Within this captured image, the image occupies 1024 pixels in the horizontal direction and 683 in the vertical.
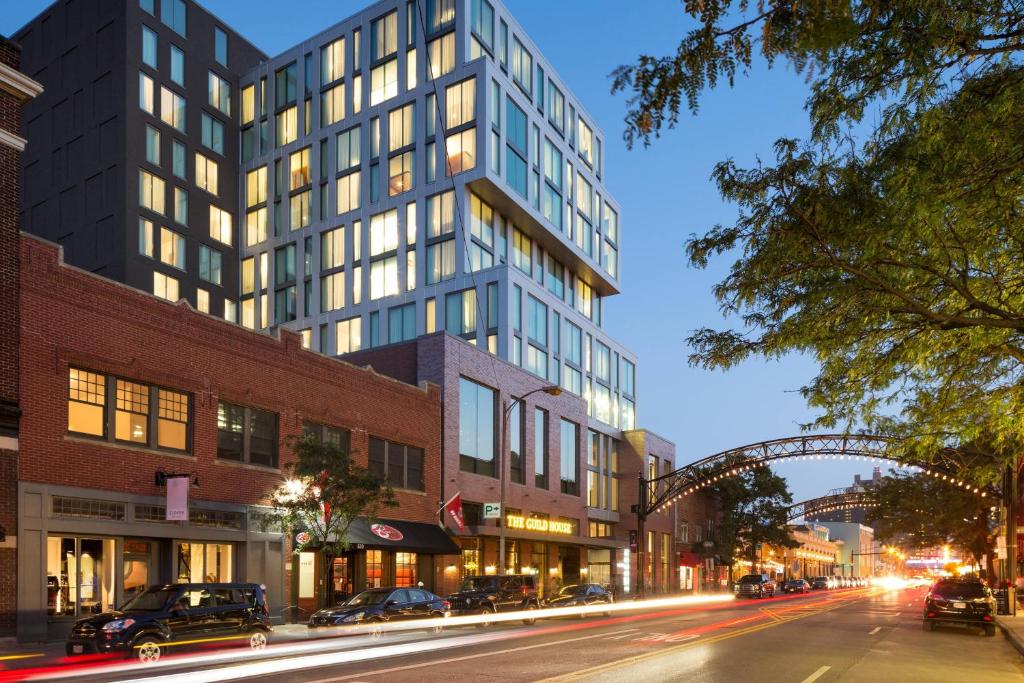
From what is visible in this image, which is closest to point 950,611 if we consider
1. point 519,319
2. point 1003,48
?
point 1003,48

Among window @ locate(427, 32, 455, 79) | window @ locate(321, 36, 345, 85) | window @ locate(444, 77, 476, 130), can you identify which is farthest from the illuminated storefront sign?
window @ locate(321, 36, 345, 85)

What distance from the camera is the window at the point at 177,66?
198 feet

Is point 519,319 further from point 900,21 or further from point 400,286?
point 900,21

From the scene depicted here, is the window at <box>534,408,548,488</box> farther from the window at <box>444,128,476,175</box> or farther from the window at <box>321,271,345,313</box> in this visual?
the window at <box>321,271,345,313</box>

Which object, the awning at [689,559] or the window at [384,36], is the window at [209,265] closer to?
the window at [384,36]

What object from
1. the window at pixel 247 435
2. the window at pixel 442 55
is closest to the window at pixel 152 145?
the window at pixel 442 55

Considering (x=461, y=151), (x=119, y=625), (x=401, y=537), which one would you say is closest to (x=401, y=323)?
(x=461, y=151)

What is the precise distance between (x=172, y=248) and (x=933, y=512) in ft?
176

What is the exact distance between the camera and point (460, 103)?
191 ft

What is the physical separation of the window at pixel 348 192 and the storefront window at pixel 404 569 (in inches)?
1139

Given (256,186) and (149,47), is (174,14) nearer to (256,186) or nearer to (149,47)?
(149,47)

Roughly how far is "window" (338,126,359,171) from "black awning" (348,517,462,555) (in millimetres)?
29852

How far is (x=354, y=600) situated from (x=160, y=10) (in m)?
45.7

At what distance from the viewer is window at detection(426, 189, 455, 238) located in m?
57.4
